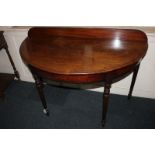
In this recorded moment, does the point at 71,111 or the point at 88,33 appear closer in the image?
the point at 88,33

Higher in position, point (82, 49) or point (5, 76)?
point (82, 49)

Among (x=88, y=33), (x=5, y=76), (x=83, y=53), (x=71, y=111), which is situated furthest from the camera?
(x=5, y=76)

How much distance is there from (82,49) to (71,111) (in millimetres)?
865

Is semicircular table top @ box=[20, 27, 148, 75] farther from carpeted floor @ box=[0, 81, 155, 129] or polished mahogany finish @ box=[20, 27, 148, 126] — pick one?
carpeted floor @ box=[0, 81, 155, 129]

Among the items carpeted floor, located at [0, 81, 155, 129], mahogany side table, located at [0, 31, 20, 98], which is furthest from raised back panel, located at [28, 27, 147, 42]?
carpeted floor, located at [0, 81, 155, 129]

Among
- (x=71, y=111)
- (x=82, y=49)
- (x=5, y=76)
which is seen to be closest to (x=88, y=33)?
(x=82, y=49)

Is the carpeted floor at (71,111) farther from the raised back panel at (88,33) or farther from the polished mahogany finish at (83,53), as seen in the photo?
the raised back panel at (88,33)

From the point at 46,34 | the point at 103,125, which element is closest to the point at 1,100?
the point at 46,34

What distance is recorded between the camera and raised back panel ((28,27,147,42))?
55.7 inches

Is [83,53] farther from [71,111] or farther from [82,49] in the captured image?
[71,111]

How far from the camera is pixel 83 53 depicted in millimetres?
1357
